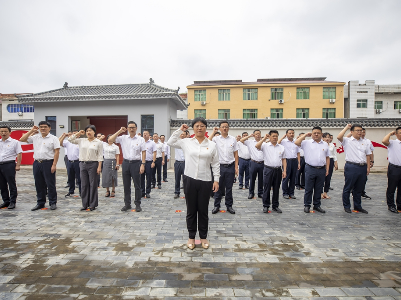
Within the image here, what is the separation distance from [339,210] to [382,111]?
2872 cm

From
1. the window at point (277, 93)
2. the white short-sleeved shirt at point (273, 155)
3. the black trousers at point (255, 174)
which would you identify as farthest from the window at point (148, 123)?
the window at point (277, 93)

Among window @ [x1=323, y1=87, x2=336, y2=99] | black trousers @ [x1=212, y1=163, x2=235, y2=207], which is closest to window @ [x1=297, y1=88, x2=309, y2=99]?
window @ [x1=323, y1=87, x2=336, y2=99]

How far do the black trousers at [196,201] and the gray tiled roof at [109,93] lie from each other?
1065 cm

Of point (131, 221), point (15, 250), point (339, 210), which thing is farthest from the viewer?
point (339, 210)

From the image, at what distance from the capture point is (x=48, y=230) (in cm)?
413

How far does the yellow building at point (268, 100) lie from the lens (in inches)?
1075

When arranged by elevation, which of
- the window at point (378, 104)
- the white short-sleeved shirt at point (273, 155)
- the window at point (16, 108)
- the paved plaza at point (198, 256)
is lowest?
the paved plaza at point (198, 256)

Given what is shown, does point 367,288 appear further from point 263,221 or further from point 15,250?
point 15,250

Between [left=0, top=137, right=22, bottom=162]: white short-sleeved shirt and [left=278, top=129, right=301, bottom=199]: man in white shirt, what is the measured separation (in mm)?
6815

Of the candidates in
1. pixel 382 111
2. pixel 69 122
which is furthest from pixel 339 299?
pixel 382 111

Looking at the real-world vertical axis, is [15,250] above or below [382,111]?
below

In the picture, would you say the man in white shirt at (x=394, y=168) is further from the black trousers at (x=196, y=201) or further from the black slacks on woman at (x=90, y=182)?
the black slacks on woman at (x=90, y=182)

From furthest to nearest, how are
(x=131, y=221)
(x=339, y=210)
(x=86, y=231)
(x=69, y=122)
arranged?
(x=69, y=122) < (x=339, y=210) < (x=131, y=221) < (x=86, y=231)

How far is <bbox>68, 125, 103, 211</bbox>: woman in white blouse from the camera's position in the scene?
547cm
